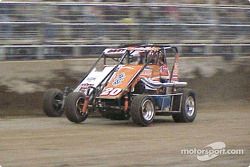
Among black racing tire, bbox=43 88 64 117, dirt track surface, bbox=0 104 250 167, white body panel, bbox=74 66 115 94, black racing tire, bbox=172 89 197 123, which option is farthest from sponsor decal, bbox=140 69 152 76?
black racing tire, bbox=43 88 64 117

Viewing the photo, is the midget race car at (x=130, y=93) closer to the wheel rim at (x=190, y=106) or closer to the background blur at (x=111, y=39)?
the wheel rim at (x=190, y=106)

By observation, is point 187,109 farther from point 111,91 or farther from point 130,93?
point 111,91

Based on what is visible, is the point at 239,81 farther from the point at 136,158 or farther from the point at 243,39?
the point at 136,158

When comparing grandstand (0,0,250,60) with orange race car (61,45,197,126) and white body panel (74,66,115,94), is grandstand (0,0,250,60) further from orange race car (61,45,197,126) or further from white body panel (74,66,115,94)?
white body panel (74,66,115,94)

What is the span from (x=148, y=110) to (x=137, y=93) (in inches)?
25.3

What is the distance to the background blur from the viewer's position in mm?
15438

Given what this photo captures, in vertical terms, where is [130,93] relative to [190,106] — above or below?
above

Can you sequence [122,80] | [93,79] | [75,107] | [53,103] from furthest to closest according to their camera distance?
1. [53,103]
2. [93,79]
3. [122,80]
4. [75,107]

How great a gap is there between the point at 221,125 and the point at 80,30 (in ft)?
20.2

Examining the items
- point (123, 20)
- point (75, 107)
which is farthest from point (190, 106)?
point (123, 20)

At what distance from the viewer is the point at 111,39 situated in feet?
58.7

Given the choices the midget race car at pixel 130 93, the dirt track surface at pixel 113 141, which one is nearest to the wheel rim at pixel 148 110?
the midget race car at pixel 130 93

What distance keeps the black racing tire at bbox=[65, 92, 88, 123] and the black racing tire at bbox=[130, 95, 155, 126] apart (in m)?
1.13

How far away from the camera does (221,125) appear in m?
12.8
